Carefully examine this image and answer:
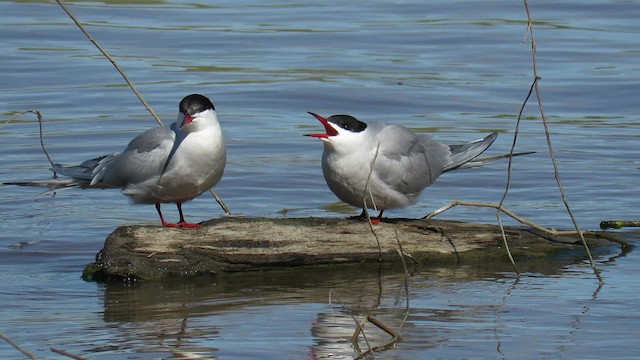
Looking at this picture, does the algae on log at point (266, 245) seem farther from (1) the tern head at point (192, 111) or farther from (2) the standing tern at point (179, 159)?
(1) the tern head at point (192, 111)

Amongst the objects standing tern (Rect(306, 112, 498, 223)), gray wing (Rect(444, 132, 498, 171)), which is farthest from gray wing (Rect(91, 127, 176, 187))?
gray wing (Rect(444, 132, 498, 171))

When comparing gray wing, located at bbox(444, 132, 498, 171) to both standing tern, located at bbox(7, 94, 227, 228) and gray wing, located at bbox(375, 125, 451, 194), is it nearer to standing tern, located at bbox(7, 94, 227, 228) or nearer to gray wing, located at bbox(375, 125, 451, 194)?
gray wing, located at bbox(375, 125, 451, 194)

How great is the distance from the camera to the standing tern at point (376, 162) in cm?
740

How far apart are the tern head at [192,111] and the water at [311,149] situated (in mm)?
817

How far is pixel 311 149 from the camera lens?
11164mm

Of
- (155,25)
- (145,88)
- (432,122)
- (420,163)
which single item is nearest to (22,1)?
(155,25)

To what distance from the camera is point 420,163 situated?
7.93 meters

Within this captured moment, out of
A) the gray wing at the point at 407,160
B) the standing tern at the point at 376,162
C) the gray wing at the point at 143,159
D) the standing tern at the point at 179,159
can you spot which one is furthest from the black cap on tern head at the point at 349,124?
the gray wing at the point at 143,159

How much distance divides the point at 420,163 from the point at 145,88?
19.8 feet

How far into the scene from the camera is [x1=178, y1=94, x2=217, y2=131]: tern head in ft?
23.7

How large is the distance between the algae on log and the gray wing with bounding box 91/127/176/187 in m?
0.37

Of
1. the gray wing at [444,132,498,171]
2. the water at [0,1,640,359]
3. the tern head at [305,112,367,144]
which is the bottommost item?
the water at [0,1,640,359]

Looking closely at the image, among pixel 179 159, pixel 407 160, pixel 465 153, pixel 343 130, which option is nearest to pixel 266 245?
pixel 179 159

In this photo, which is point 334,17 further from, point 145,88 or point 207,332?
point 207,332
